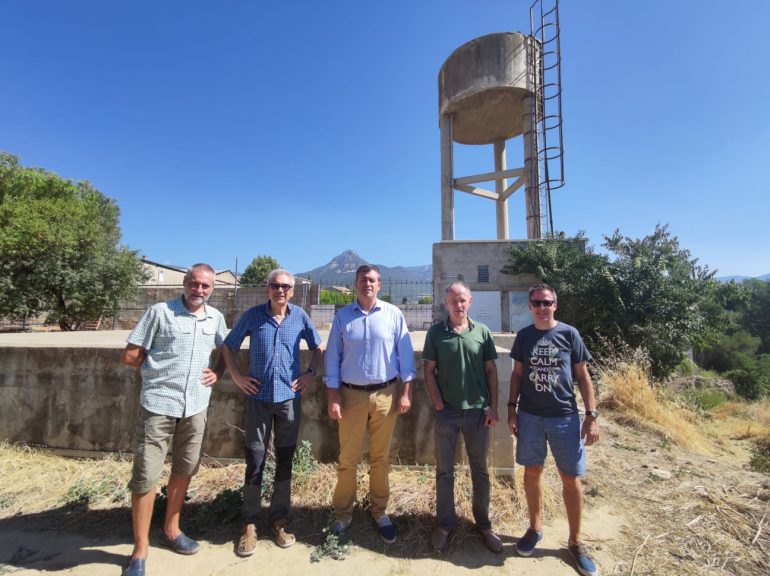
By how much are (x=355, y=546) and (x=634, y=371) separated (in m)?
6.34

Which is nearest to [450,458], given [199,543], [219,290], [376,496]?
[376,496]

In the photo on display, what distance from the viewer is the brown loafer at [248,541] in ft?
8.26

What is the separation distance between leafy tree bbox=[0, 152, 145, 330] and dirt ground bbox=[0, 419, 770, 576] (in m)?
13.4

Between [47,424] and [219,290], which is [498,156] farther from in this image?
[47,424]

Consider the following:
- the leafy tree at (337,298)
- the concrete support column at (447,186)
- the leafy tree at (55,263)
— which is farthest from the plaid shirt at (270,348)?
the leafy tree at (337,298)

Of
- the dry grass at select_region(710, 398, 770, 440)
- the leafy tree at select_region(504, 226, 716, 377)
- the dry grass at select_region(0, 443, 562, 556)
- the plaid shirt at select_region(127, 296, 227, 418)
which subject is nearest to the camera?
the plaid shirt at select_region(127, 296, 227, 418)

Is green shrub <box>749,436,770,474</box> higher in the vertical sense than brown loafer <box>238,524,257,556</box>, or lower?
lower

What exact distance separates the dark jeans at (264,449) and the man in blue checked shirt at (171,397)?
35cm

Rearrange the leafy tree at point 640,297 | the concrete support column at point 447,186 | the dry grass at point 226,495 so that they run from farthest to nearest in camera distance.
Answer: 1. the concrete support column at point 447,186
2. the leafy tree at point 640,297
3. the dry grass at point 226,495

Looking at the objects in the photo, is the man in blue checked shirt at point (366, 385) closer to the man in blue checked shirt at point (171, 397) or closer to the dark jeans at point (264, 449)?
the dark jeans at point (264, 449)

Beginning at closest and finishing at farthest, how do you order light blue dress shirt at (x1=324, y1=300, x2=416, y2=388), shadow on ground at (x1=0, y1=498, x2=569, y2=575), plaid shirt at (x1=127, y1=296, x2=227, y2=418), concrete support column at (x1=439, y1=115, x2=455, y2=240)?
1. plaid shirt at (x1=127, y1=296, x2=227, y2=418)
2. shadow on ground at (x1=0, y1=498, x2=569, y2=575)
3. light blue dress shirt at (x1=324, y1=300, x2=416, y2=388)
4. concrete support column at (x1=439, y1=115, x2=455, y2=240)

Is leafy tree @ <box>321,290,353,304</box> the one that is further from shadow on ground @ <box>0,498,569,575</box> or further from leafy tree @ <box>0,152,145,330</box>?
shadow on ground @ <box>0,498,569,575</box>

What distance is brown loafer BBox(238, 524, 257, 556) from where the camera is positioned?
2.52 metres

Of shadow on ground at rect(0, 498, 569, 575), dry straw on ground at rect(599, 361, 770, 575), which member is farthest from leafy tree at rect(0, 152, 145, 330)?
dry straw on ground at rect(599, 361, 770, 575)
